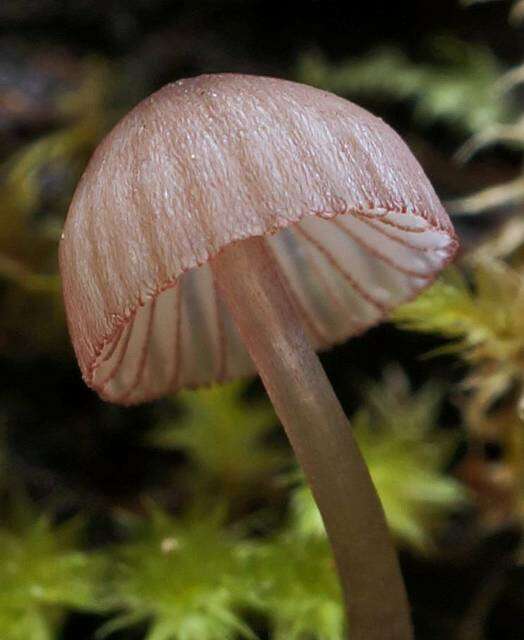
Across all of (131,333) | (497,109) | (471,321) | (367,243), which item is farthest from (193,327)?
(497,109)

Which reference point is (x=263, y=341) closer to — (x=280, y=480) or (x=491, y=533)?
(x=280, y=480)

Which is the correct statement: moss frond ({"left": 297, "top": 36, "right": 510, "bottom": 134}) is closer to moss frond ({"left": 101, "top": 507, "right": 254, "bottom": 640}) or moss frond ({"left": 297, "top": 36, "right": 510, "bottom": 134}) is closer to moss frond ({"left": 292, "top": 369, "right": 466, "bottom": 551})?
moss frond ({"left": 292, "top": 369, "right": 466, "bottom": 551})

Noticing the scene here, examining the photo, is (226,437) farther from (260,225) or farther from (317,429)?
(260,225)

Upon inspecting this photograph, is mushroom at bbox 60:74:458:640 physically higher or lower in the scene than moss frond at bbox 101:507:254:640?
higher

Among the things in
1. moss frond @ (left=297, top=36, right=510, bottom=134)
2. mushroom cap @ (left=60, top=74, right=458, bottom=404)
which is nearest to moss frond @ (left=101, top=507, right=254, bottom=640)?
mushroom cap @ (left=60, top=74, right=458, bottom=404)

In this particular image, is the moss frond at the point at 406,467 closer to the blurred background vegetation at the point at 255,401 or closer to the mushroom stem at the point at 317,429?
the blurred background vegetation at the point at 255,401

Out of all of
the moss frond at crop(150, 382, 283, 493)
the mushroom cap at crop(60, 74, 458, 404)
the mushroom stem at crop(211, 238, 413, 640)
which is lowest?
the moss frond at crop(150, 382, 283, 493)

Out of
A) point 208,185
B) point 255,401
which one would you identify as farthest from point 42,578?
point 208,185

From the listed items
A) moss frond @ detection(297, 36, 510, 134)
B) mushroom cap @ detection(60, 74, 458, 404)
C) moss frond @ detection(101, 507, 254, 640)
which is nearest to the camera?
mushroom cap @ detection(60, 74, 458, 404)
